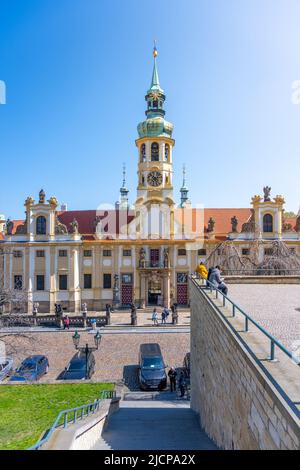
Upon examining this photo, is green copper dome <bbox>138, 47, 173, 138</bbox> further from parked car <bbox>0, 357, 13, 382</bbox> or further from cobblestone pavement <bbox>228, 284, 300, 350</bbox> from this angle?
parked car <bbox>0, 357, 13, 382</bbox>

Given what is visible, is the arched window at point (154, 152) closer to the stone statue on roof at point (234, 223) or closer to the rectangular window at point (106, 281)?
the stone statue on roof at point (234, 223)

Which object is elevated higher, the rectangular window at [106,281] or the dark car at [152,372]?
the rectangular window at [106,281]

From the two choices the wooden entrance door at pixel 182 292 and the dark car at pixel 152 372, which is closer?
the dark car at pixel 152 372

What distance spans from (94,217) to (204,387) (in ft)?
110

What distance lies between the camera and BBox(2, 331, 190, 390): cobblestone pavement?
21047mm

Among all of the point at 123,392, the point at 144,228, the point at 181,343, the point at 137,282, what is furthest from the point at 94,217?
the point at 123,392

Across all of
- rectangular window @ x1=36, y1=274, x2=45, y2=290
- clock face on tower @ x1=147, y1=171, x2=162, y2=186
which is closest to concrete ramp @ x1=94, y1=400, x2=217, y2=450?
rectangular window @ x1=36, y1=274, x2=45, y2=290

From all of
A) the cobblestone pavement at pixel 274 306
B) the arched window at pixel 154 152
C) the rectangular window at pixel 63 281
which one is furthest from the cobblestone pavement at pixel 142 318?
the arched window at pixel 154 152

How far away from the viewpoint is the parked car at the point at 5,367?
18777mm

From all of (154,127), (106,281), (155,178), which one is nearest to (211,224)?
(155,178)

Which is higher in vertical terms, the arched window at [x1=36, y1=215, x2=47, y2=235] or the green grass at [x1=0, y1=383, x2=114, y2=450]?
the arched window at [x1=36, y1=215, x2=47, y2=235]

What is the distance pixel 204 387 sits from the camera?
12.1 m

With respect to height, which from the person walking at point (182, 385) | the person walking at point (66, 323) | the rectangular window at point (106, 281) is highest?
the rectangular window at point (106, 281)

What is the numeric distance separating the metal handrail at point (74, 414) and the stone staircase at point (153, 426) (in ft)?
2.48
